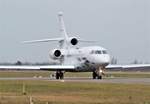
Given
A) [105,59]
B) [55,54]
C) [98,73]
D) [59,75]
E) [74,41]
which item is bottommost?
[59,75]

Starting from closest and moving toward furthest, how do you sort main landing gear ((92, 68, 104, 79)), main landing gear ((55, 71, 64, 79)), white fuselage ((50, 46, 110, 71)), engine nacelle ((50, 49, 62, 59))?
main landing gear ((92, 68, 104, 79)) → white fuselage ((50, 46, 110, 71)) → main landing gear ((55, 71, 64, 79)) → engine nacelle ((50, 49, 62, 59))

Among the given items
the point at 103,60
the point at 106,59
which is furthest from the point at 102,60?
the point at 106,59

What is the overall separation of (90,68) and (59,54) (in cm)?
567

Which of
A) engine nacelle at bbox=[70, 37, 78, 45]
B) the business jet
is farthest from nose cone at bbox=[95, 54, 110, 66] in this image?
engine nacelle at bbox=[70, 37, 78, 45]

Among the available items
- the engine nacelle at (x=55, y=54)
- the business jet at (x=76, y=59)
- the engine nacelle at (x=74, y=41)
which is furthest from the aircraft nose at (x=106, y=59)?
the engine nacelle at (x=74, y=41)

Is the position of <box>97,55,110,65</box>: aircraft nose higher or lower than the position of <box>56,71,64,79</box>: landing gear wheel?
higher

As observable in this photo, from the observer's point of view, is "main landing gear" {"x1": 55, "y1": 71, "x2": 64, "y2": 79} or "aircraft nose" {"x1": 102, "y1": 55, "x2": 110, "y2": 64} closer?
"aircraft nose" {"x1": 102, "y1": 55, "x2": 110, "y2": 64}

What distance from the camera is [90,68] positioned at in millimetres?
67250

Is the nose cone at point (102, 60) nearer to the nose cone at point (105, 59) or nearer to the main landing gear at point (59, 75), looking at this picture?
the nose cone at point (105, 59)

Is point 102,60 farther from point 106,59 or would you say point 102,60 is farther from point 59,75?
point 59,75

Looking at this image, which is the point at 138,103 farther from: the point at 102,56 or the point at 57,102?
the point at 102,56

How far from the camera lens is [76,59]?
69.9m

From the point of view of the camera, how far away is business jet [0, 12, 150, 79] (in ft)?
215

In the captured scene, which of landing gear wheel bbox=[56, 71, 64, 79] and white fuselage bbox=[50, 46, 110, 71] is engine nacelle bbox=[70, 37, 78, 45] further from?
landing gear wheel bbox=[56, 71, 64, 79]
